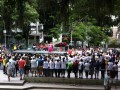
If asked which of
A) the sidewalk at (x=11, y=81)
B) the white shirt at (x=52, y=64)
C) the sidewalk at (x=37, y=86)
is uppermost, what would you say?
the white shirt at (x=52, y=64)

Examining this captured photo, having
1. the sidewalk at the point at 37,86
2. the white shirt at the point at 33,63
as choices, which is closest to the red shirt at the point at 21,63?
the white shirt at the point at 33,63

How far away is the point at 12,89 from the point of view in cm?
2089

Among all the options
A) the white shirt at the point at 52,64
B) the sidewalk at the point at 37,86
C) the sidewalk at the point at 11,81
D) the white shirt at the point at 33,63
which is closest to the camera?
the sidewalk at the point at 37,86

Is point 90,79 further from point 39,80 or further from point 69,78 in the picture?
point 39,80


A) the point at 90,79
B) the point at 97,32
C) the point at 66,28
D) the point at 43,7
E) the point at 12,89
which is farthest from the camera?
the point at 97,32

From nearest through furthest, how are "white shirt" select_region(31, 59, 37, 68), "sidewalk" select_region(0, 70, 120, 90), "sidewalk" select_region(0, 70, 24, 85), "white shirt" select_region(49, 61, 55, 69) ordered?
"sidewalk" select_region(0, 70, 120, 90) → "sidewalk" select_region(0, 70, 24, 85) → "white shirt" select_region(49, 61, 55, 69) → "white shirt" select_region(31, 59, 37, 68)

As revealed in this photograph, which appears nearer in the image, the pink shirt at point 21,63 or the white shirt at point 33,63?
the pink shirt at point 21,63

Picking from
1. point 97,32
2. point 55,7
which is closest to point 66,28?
point 55,7

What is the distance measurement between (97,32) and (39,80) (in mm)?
26857

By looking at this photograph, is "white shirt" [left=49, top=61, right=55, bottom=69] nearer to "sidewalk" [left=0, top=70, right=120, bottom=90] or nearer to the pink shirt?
"sidewalk" [left=0, top=70, right=120, bottom=90]

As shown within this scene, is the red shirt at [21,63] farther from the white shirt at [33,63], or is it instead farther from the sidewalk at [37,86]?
the sidewalk at [37,86]

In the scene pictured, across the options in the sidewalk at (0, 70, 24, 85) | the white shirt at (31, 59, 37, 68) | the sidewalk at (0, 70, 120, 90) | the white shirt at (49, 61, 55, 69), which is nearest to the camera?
the sidewalk at (0, 70, 120, 90)

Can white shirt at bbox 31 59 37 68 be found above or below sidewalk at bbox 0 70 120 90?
above

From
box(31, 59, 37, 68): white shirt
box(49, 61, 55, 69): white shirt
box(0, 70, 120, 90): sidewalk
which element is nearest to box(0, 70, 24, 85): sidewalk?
box(0, 70, 120, 90): sidewalk
